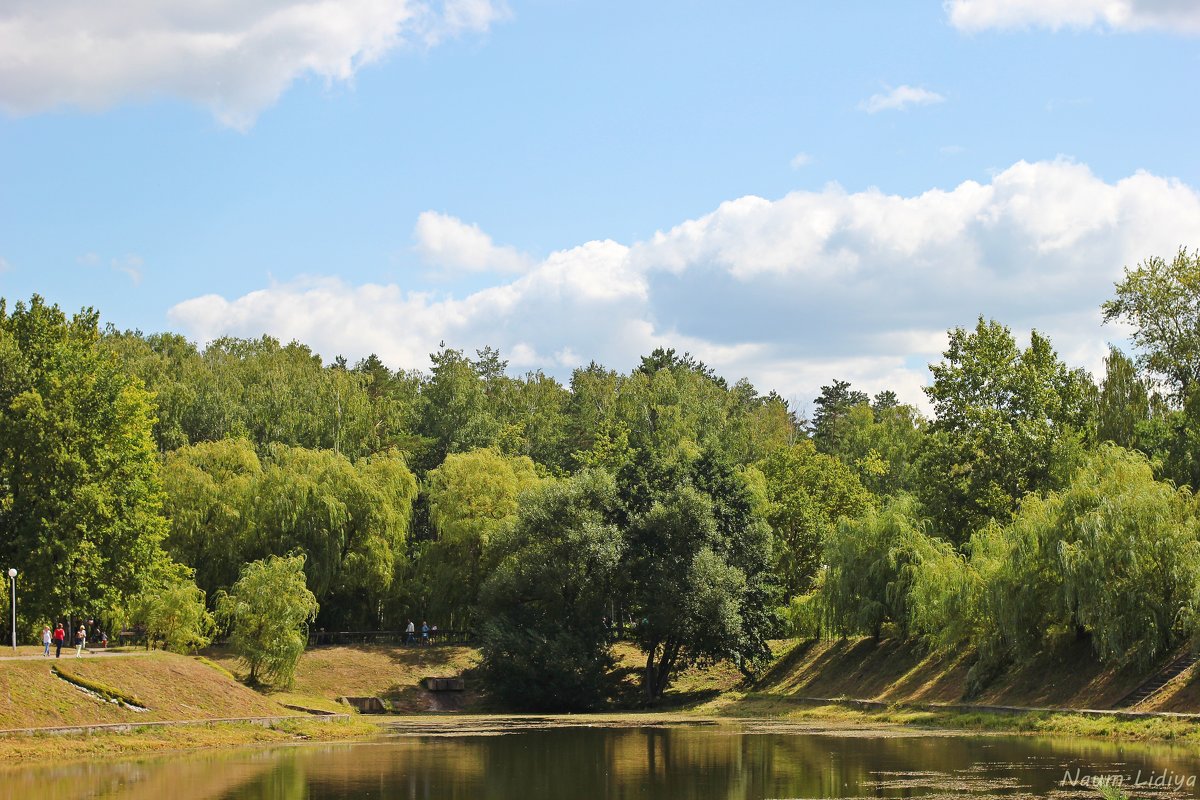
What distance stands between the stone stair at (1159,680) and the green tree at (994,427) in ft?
61.6

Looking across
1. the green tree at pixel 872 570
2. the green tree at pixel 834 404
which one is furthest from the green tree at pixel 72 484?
the green tree at pixel 834 404

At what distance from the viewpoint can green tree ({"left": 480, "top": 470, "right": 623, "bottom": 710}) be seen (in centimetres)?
5931

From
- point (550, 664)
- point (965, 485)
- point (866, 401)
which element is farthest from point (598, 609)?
point (866, 401)

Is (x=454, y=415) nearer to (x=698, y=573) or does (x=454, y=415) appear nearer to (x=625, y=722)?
(x=698, y=573)

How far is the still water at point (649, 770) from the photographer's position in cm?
2653

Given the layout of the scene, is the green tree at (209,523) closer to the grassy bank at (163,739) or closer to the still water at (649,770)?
the grassy bank at (163,739)

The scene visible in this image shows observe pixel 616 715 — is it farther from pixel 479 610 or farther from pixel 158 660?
pixel 158 660

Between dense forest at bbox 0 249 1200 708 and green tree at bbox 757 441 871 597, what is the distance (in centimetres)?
19

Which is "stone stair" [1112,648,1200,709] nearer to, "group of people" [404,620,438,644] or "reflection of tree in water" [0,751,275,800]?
"reflection of tree in water" [0,751,275,800]

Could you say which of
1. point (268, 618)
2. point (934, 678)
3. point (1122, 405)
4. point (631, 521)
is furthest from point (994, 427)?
point (268, 618)

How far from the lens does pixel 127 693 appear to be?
42281 millimetres

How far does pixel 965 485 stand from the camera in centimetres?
6056

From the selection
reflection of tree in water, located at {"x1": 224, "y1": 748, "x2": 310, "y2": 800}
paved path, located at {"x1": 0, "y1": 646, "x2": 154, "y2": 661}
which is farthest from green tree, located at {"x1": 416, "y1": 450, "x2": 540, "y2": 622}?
reflection of tree in water, located at {"x1": 224, "y1": 748, "x2": 310, "y2": 800}

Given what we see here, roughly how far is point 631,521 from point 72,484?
88.3 ft
